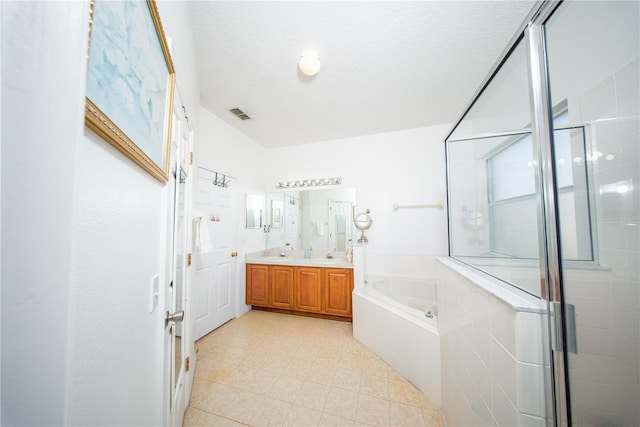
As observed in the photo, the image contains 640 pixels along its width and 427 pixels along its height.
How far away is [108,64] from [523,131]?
6.24ft

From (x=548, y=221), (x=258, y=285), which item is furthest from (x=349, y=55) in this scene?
(x=258, y=285)

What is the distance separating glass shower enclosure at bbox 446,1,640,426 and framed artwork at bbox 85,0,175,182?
1.26 metres

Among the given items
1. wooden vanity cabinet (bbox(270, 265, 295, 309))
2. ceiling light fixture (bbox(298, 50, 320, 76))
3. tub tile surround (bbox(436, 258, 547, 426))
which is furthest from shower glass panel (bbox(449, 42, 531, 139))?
wooden vanity cabinet (bbox(270, 265, 295, 309))

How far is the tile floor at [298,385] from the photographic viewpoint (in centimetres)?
138

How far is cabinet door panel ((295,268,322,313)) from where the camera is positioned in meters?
2.81

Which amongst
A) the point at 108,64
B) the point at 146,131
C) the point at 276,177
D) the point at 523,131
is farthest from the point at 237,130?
the point at 523,131

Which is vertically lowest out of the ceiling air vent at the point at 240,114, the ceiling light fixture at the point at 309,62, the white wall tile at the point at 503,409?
the white wall tile at the point at 503,409

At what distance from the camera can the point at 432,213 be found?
2.87 m

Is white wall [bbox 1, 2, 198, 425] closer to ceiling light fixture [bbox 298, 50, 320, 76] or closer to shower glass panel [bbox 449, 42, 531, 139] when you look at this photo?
shower glass panel [bbox 449, 42, 531, 139]

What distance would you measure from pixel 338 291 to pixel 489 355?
1.96 meters

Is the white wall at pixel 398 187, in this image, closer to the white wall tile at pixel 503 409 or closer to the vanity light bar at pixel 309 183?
the vanity light bar at pixel 309 183

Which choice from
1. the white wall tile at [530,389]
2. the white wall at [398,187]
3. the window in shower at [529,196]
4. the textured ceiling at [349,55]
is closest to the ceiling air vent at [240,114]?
the textured ceiling at [349,55]

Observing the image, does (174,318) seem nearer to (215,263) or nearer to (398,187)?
(215,263)

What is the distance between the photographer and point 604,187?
3.47 ft
